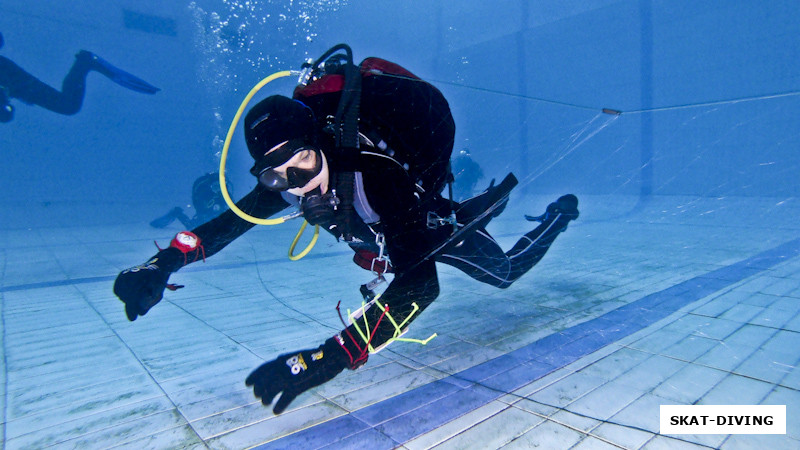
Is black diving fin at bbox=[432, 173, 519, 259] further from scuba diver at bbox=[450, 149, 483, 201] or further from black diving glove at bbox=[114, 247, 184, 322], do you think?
scuba diver at bbox=[450, 149, 483, 201]

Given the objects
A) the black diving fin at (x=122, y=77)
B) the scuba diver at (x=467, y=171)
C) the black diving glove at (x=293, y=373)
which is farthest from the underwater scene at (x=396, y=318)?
the scuba diver at (x=467, y=171)

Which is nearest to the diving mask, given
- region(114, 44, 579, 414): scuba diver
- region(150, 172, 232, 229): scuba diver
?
region(114, 44, 579, 414): scuba diver

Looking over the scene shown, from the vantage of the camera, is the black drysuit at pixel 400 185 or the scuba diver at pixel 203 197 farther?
the scuba diver at pixel 203 197

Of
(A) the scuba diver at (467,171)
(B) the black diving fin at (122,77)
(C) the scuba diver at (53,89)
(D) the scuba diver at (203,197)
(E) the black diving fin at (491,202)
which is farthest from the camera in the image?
(A) the scuba diver at (467,171)

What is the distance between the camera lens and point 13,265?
23.1 ft

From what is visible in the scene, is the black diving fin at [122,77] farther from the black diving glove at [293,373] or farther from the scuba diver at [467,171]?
the scuba diver at [467,171]

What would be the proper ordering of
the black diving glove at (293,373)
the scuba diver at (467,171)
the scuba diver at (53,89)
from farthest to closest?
the scuba diver at (467,171)
the scuba diver at (53,89)
the black diving glove at (293,373)

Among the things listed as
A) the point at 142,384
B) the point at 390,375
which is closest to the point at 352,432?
the point at 390,375

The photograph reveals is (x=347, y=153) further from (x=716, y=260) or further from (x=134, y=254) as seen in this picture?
(x=134, y=254)

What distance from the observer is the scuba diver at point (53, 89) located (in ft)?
27.1

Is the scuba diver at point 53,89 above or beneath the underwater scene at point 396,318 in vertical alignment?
above

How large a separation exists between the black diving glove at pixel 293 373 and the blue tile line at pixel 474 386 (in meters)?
0.41

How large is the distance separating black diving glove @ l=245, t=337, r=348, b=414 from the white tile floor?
0.41 m

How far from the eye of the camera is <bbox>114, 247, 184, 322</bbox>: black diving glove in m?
1.82
